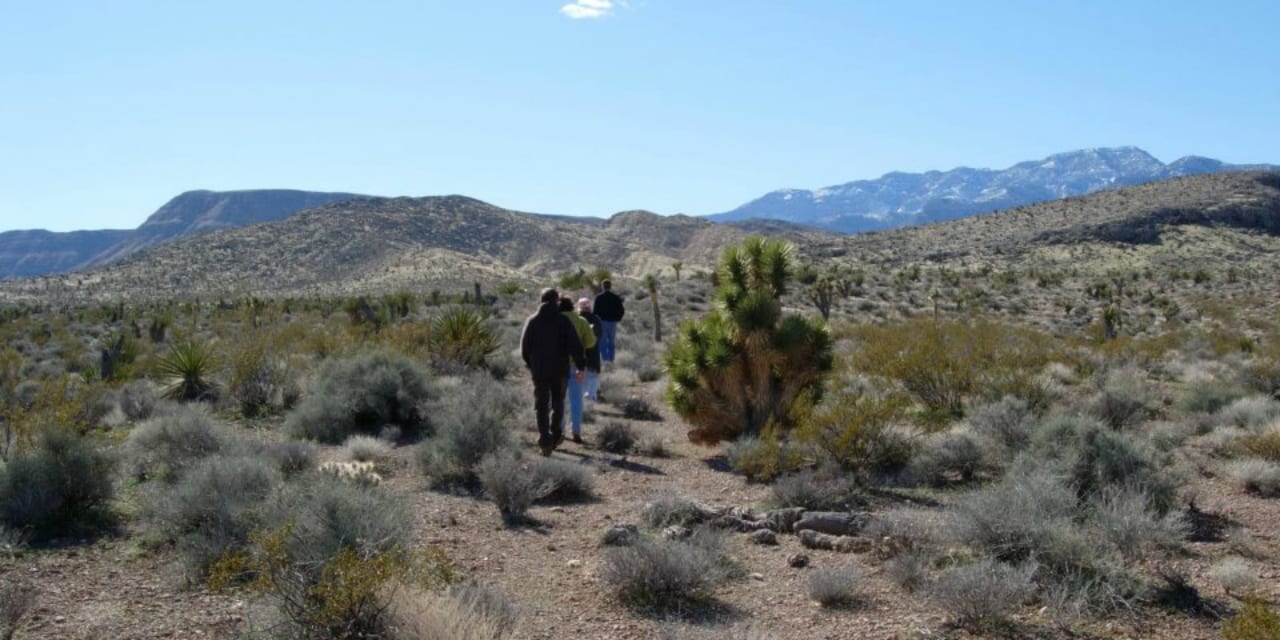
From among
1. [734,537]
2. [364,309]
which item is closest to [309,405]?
[734,537]

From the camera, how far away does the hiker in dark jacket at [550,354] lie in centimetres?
1159

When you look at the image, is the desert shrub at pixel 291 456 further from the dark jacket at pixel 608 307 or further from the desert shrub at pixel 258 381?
the dark jacket at pixel 608 307

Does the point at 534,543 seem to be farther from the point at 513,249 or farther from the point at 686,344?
the point at 513,249

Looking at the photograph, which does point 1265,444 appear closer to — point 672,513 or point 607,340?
point 672,513

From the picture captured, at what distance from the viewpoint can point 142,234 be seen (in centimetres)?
19350

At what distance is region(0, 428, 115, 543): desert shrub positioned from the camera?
7.78 meters

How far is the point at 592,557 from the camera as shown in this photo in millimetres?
7469

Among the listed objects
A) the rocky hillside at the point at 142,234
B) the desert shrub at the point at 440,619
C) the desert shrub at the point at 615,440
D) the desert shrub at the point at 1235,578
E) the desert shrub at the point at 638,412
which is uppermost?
A: the rocky hillside at the point at 142,234

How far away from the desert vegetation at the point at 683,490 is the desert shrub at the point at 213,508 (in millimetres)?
25

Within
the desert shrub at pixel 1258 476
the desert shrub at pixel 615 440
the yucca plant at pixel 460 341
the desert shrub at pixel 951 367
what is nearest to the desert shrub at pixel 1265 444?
the desert shrub at pixel 1258 476

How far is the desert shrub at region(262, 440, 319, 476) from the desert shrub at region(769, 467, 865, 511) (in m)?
4.80

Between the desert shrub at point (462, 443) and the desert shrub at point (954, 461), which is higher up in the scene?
the desert shrub at point (462, 443)

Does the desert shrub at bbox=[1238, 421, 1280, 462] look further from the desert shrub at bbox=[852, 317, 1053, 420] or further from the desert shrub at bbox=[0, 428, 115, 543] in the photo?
the desert shrub at bbox=[0, 428, 115, 543]

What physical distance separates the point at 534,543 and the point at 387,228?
90.7 metres
